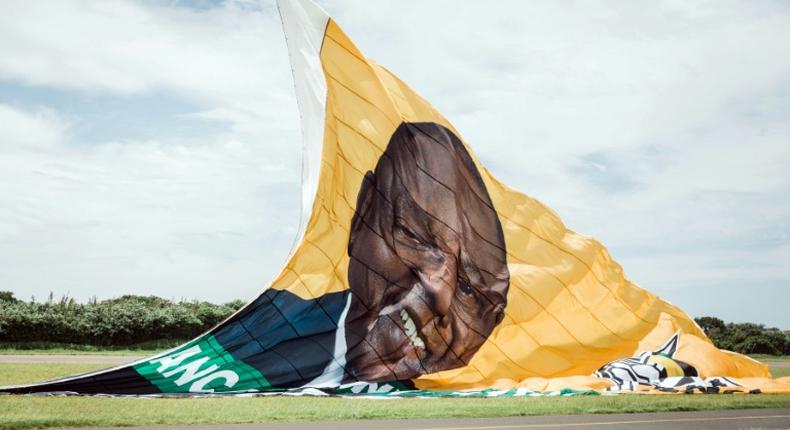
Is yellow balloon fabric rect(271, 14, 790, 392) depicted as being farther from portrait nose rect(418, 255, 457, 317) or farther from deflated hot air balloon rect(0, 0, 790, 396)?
portrait nose rect(418, 255, 457, 317)

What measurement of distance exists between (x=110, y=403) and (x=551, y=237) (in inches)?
296

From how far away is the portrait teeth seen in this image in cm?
1136

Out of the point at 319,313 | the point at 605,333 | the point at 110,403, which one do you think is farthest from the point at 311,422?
the point at 605,333

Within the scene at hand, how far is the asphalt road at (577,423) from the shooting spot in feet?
23.0

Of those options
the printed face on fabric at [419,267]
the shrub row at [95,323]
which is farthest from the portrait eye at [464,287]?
the shrub row at [95,323]

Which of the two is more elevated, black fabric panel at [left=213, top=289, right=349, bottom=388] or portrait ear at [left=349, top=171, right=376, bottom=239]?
portrait ear at [left=349, top=171, right=376, bottom=239]

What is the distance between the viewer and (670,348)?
1247 cm

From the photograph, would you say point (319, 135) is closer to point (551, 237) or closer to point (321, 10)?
point (321, 10)

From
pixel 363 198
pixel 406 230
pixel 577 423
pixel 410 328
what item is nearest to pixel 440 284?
pixel 410 328

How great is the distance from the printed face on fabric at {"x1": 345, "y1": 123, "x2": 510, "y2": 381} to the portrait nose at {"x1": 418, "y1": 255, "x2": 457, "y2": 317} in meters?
0.01

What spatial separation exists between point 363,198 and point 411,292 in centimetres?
155

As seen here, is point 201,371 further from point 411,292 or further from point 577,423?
point 577,423

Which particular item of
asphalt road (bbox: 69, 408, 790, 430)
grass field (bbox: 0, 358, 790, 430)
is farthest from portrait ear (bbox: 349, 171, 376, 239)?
asphalt road (bbox: 69, 408, 790, 430)

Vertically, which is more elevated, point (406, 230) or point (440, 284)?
point (406, 230)
